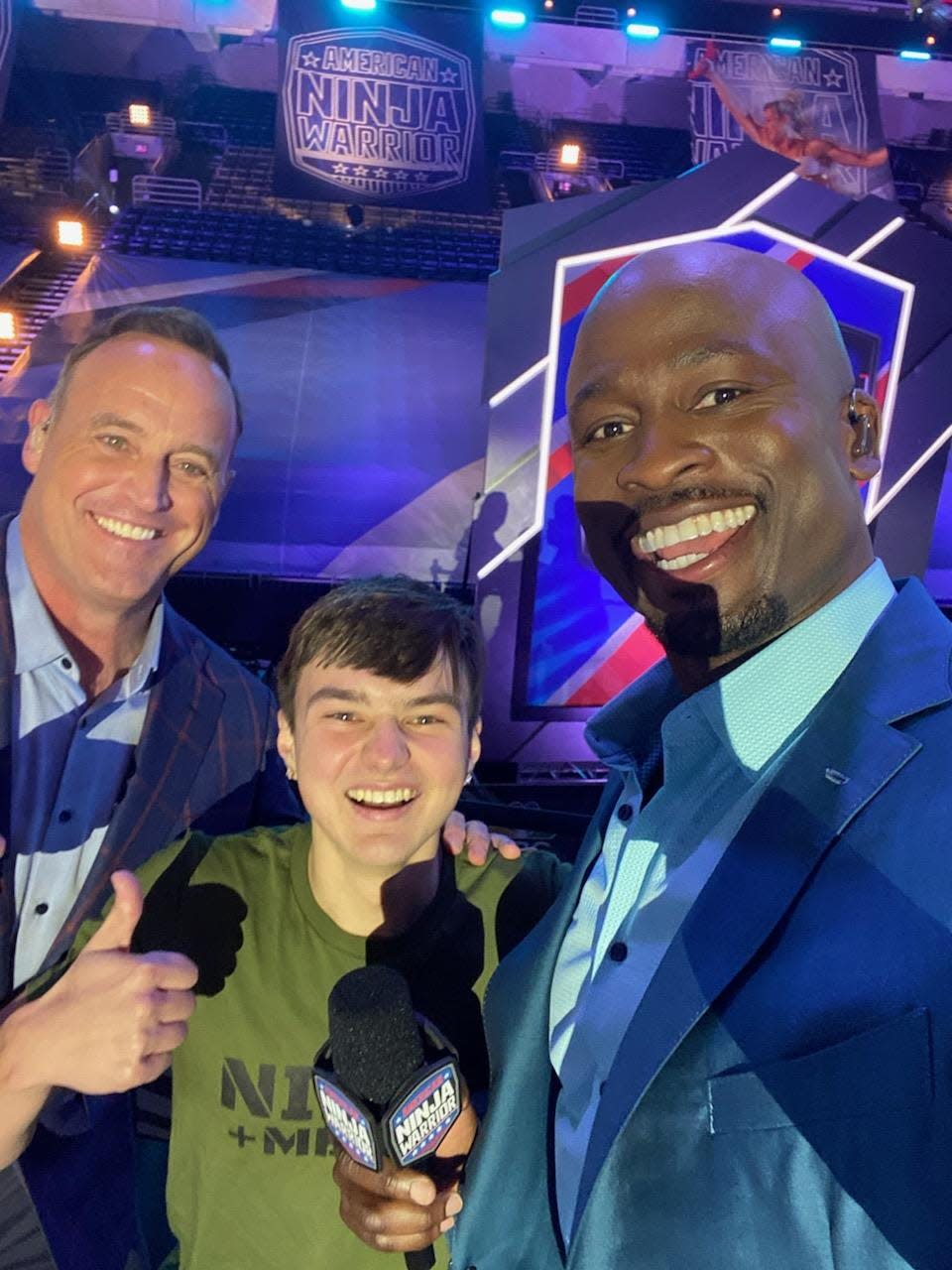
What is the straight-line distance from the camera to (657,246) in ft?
13.1

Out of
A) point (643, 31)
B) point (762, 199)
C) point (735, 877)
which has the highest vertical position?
point (643, 31)

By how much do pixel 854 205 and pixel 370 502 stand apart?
5.09 meters

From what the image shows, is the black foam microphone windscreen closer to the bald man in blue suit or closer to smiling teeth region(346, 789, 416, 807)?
the bald man in blue suit

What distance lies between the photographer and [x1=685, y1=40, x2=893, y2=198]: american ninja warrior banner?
12023 mm

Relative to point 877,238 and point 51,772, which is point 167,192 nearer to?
point 877,238

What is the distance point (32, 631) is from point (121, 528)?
310mm

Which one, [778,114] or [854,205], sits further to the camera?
[778,114]

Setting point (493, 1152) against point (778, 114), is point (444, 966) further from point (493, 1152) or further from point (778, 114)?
point (778, 114)

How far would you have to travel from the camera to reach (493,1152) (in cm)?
122

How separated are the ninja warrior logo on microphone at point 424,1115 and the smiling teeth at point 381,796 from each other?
500 millimetres

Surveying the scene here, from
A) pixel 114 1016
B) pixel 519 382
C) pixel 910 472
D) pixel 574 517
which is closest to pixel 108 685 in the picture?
pixel 114 1016

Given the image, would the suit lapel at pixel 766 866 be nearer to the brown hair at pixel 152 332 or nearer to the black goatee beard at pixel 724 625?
the black goatee beard at pixel 724 625

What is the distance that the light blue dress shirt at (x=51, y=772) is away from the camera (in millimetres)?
1754

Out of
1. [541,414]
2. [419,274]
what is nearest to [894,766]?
[541,414]
